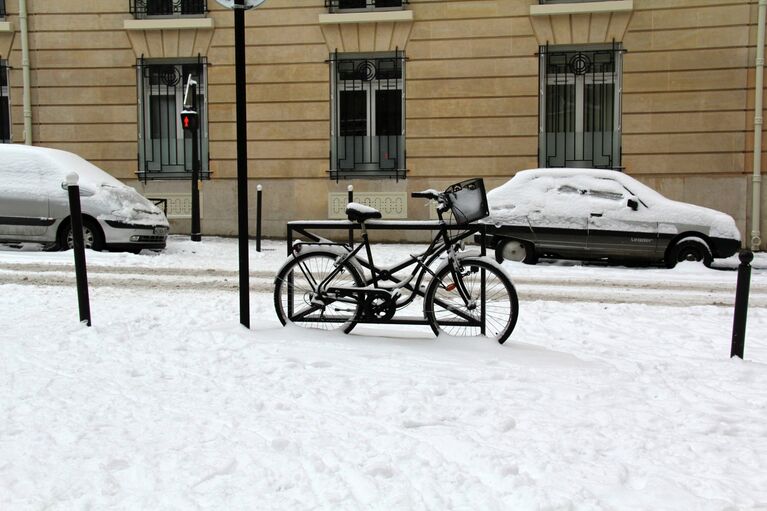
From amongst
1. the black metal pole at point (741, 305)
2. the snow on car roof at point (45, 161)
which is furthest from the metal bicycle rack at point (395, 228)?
the snow on car roof at point (45, 161)

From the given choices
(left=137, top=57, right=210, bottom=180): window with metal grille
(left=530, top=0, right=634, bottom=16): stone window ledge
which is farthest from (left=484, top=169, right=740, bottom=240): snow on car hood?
(left=137, top=57, right=210, bottom=180): window with metal grille

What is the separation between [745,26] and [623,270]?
271 inches

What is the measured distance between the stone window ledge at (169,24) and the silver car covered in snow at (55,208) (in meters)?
5.34

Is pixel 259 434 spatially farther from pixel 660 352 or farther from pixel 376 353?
pixel 660 352

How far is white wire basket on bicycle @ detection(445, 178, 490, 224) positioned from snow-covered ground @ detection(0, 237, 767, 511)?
2.99ft

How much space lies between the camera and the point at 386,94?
1592cm

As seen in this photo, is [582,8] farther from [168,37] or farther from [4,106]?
[4,106]

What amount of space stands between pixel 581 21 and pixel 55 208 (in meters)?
10.7

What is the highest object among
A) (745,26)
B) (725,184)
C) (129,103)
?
(745,26)

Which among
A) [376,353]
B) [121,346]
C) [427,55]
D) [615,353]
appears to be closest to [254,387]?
[376,353]

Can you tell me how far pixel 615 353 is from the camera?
5.27m

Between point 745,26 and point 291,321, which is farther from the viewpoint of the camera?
point 745,26

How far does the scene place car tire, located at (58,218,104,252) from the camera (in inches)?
436

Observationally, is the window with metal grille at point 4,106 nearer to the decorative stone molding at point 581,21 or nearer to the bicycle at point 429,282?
the decorative stone molding at point 581,21
